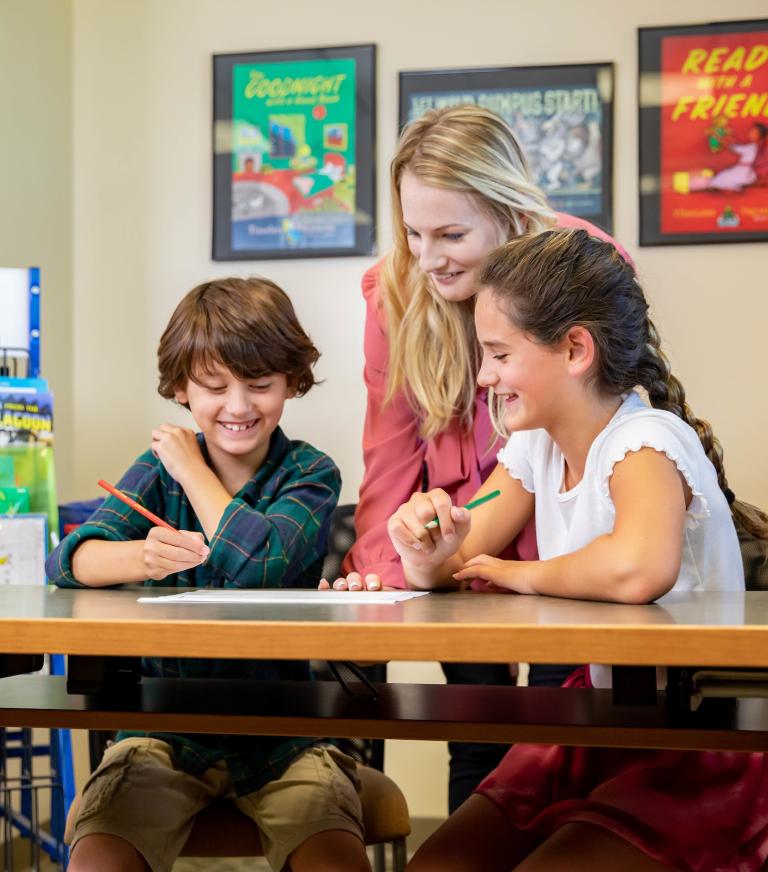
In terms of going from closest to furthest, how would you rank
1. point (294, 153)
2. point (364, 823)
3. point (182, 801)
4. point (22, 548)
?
1. point (182, 801)
2. point (364, 823)
3. point (22, 548)
4. point (294, 153)

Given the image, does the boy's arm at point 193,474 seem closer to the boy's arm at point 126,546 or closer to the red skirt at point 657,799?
the boy's arm at point 126,546

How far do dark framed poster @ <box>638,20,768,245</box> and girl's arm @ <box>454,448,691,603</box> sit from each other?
6.91ft

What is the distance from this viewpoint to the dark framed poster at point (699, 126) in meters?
3.28

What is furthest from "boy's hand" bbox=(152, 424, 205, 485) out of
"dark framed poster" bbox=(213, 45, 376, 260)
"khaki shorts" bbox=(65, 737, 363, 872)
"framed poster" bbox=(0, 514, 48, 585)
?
"dark framed poster" bbox=(213, 45, 376, 260)

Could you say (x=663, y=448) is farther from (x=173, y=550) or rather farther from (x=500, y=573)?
(x=173, y=550)

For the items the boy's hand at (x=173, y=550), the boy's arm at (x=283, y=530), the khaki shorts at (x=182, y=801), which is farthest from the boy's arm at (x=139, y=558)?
the khaki shorts at (x=182, y=801)

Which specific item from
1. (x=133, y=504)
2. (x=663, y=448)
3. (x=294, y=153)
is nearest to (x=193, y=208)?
(x=294, y=153)

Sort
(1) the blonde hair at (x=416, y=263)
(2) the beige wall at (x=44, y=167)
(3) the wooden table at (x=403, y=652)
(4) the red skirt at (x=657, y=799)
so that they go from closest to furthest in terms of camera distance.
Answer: (3) the wooden table at (x=403, y=652)
(4) the red skirt at (x=657, y=799)
(1) the blonde hair at (x=416, y=263)
(2) the beige wall at (x=44, y=167)

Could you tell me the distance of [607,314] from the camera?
1453 millimetres

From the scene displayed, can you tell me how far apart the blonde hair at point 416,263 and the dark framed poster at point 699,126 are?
152 centimetres

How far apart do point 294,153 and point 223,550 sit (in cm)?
215

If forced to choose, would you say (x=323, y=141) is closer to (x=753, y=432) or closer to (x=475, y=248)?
(x=753, y=432)

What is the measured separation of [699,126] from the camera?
329 centimetres

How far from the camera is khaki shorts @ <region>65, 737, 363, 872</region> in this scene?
1381 mm
